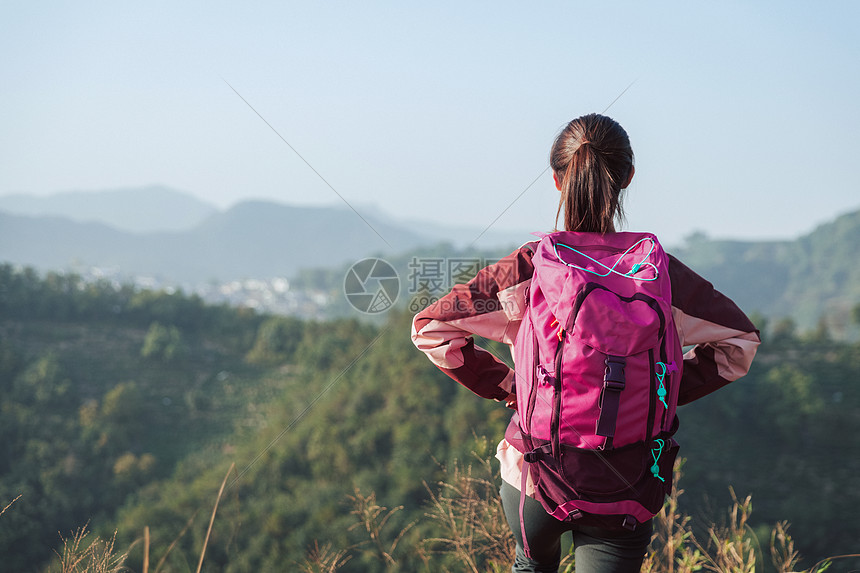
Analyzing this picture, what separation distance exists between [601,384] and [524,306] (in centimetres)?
20

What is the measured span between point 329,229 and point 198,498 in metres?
30.6

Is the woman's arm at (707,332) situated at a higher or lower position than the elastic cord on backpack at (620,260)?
lower

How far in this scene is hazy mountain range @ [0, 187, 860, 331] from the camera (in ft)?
114

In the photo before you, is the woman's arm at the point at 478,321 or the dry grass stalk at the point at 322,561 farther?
the dry grass stalk at the point at 322,561

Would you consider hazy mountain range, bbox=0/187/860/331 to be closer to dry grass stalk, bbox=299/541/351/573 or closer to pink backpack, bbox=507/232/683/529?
dry grass stalk, bbox=299/541/351/573

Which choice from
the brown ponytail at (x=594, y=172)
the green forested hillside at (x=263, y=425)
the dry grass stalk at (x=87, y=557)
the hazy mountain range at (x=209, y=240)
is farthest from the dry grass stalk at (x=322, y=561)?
the hazy mountain range at (x=209, y=240)

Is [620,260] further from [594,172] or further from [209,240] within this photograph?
[209,240]

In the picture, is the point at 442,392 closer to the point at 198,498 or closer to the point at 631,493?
the point at 198,498

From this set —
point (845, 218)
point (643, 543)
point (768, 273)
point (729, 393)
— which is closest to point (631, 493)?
point (643, 543)

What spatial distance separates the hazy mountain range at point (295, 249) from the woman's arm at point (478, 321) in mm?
29737

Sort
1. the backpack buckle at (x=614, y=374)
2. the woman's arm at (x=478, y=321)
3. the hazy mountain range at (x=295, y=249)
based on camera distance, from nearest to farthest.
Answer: the backpack buckle at (x=614, y=374)
the woman's arm at (x=478, y=321)
the hazy mountain range at (x=295, y=249)

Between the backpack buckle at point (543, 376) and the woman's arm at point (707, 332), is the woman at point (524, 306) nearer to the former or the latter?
the woman's arm at point (707, 332)

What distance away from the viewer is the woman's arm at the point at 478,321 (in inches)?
40.8

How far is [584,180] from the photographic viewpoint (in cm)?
104
